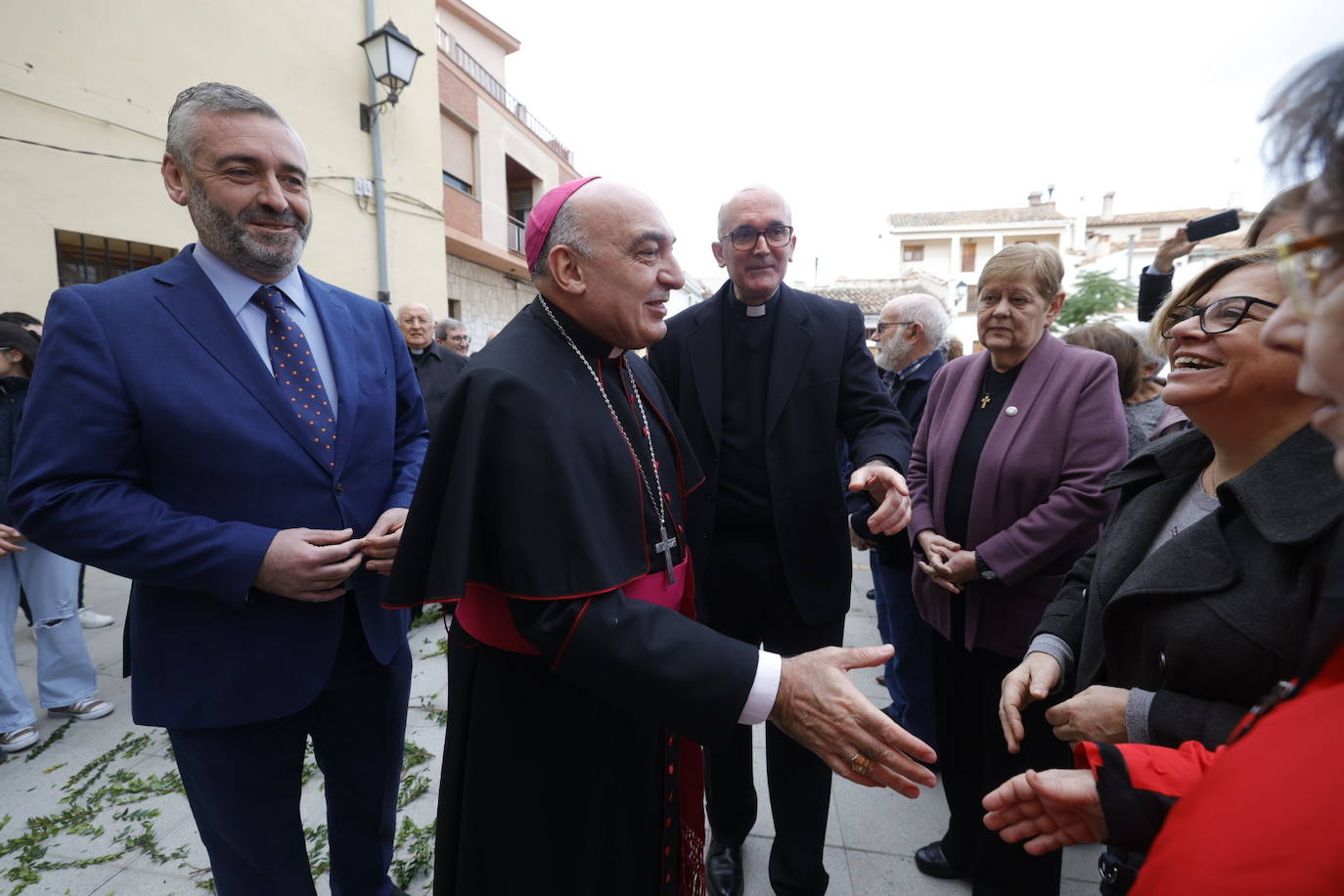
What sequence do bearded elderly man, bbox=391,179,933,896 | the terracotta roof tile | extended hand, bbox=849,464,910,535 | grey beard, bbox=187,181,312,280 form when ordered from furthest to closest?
the terracotta roof tile → extended hand, bbox=849,464,910,535 → grey beard, bbox=187,181,312,280 → bearded elderly man, bbox=391,179,933,896

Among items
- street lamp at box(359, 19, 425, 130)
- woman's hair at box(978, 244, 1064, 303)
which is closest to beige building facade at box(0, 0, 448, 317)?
street lamp at box(359, 19, 425, 130)

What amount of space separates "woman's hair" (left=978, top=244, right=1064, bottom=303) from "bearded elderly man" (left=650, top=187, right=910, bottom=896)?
1.83 ft

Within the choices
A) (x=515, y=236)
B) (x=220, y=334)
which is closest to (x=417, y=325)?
(x=220, y=334)

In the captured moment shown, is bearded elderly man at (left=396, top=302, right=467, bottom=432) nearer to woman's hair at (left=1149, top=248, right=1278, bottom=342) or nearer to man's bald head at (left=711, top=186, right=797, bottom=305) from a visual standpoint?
man's bald head at (left=711, top=186, right=797, bottom=305)

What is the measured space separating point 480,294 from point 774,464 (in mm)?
14420

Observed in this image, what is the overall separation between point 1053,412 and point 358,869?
2.87m

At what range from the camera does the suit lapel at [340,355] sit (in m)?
1.83

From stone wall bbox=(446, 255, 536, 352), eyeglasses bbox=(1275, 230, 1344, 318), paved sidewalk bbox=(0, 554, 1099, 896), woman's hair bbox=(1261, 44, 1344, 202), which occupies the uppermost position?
stone wall bbox=(446, 255, 536, 352)

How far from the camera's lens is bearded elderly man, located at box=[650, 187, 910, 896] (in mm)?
2264

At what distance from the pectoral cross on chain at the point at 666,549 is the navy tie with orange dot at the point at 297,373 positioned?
95cm

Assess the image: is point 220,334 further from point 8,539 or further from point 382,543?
point 8,539

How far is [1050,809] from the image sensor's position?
117cm

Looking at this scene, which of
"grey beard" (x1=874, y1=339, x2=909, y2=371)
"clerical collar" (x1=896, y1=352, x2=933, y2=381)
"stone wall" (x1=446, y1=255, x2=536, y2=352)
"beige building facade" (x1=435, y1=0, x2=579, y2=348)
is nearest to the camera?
"clerical collar" (x1=896, y1=352, x2=933, y2=381)

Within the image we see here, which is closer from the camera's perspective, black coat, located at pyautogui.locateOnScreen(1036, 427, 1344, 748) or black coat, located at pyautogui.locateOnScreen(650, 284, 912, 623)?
black coat, located at pyautogui.locateOnScreen(1036, 427, 1344, 748)
